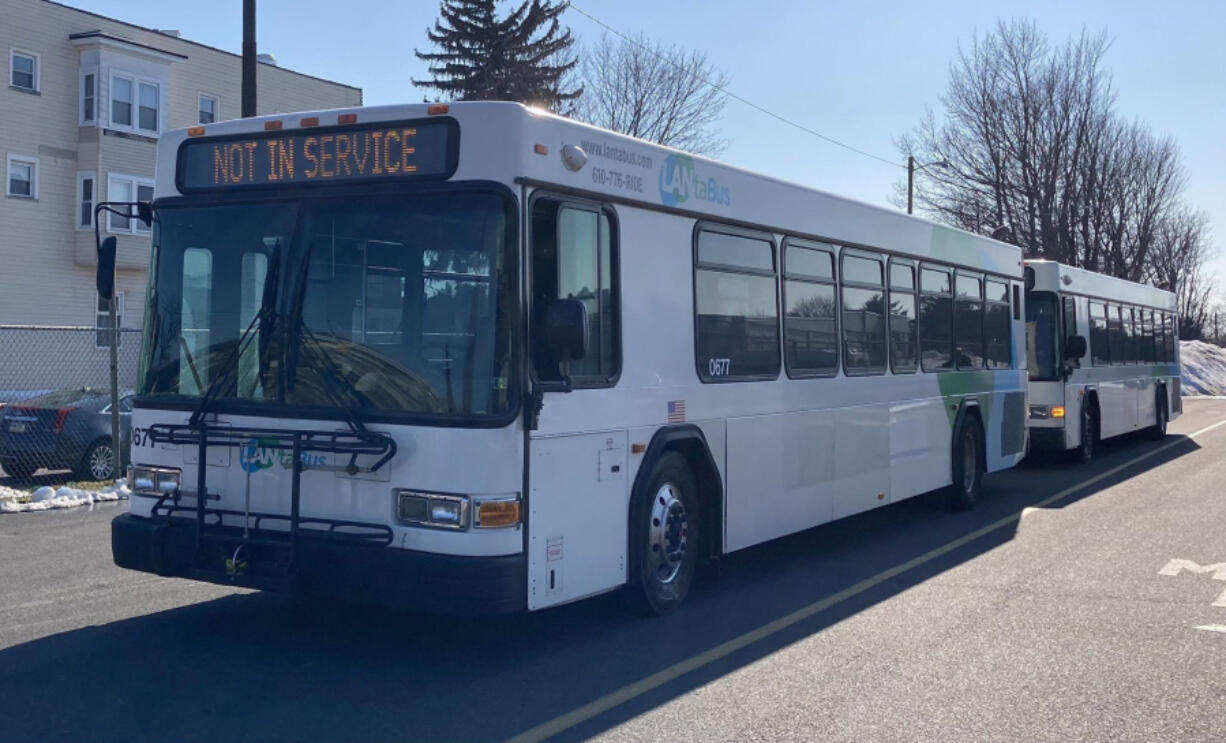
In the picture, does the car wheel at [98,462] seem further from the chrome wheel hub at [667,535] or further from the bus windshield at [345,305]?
the chrome wheel hub at [667,535]

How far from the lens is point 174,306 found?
6.94 m

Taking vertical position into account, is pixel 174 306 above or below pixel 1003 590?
above

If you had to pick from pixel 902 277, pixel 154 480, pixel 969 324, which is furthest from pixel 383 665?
pixel 969 324

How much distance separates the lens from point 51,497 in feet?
42.4

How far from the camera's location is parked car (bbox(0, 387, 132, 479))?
47.6 feet

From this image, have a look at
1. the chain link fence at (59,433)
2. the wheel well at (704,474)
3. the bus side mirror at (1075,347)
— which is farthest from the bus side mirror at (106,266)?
the bus side mirror at (1075,347)

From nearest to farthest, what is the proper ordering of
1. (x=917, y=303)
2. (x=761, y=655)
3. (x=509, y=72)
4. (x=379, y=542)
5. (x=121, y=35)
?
1. (x=379, y=542)
2. (x=761, y=655)
3. (x=917, y=303)
4. (x=121, y=35)
5. (x=509, y=72)

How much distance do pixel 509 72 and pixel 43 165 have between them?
48.0ft

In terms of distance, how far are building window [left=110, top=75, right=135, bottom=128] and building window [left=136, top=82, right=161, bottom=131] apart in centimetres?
34

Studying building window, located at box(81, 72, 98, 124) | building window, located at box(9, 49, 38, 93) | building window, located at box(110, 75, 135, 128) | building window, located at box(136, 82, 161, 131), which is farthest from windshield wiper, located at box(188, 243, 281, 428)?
building window, located at box(136, 82, 161, 131)

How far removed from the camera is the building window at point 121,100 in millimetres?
32438

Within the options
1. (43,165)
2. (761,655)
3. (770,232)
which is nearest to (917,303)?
(770,232)

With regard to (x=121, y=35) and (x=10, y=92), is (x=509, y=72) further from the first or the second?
(x=10, y=92)

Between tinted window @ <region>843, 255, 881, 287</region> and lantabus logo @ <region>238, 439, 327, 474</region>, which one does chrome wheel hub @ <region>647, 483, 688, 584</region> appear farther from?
tinted window @ <region>843, 255, 881, 287</region>
